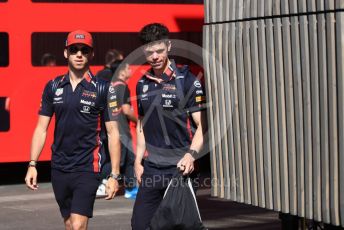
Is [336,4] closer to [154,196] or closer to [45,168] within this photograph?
[154,196]

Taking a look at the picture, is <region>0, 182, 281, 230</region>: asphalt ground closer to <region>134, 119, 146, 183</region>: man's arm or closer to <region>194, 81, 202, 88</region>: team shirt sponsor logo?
<region>134, 119, 146, 183</region>: man's arm

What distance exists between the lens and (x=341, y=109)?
7125 mm

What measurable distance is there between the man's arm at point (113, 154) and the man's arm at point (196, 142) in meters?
0.59

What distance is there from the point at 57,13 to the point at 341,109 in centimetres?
1008

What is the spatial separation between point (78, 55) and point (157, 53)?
0.68 meters

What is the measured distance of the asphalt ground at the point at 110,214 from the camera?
39.1 ft

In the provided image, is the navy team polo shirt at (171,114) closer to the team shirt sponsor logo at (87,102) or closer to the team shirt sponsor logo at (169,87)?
the team shirt sponsor logo at (169,87)

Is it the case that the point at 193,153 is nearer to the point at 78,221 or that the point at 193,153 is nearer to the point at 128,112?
the point at 78,221

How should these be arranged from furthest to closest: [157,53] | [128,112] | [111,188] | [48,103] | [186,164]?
[128,112], [48,103], [111,188], [157,53], [186,164]

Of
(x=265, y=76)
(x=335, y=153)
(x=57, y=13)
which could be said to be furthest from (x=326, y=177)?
(x=57, y=13)

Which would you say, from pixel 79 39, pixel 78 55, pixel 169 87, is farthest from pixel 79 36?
pixel 169 87

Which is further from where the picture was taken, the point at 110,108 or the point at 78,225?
the point at 110,108

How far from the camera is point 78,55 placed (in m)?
8.20

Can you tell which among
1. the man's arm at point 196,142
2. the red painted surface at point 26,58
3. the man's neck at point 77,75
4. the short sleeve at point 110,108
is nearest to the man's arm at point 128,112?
the red painted surface at point 26,58
